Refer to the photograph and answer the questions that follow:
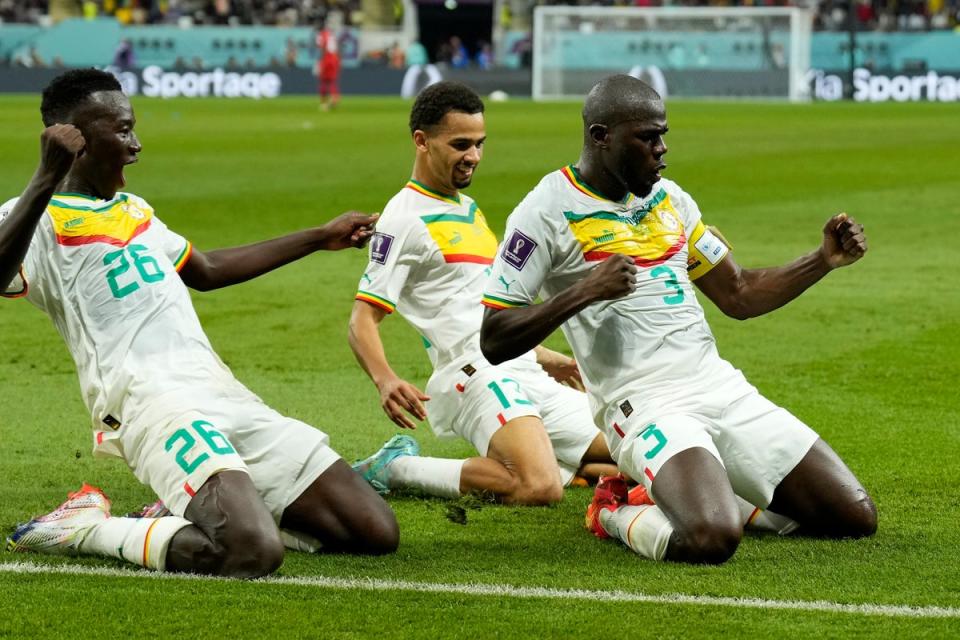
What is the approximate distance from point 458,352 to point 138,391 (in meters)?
1.84

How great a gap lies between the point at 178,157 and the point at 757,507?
20414 millimetres

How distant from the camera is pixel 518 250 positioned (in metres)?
6.23

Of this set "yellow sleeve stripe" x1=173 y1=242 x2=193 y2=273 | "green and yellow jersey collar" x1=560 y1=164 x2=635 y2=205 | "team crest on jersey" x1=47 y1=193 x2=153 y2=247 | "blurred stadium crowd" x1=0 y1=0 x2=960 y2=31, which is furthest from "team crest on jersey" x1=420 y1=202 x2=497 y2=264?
"blurred stadium crowd" x1=0 y1=0 x2=960 y2=31

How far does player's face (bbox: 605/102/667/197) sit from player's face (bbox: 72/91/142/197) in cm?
184

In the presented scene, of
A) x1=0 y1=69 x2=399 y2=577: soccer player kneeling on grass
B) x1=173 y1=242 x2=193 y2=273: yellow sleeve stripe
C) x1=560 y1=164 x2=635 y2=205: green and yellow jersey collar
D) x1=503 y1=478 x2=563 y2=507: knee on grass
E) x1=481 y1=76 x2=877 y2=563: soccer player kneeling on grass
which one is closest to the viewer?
x1=0 y1=69 x2=399 y2=577: soccer player kneeling on grass

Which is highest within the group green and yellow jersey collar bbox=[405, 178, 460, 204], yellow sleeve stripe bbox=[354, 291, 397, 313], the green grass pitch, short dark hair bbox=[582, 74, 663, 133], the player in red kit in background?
short dark hair bbox=[582, 74, 663, 133]

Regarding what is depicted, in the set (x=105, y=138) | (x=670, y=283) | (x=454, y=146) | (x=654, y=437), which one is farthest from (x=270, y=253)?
(x=654, y=437)

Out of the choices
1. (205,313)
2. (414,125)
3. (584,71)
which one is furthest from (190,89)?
(414,125)

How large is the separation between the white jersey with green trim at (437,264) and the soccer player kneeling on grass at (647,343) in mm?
904

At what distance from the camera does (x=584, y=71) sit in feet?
149

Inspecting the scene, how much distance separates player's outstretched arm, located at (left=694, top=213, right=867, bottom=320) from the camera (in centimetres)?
645

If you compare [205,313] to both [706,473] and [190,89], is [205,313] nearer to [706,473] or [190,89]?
[706,473]

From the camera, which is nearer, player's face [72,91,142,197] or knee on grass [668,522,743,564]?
knee on grass [668,522,743,564]

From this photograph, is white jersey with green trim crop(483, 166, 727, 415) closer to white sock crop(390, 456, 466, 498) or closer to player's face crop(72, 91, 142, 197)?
white sock crop(390, 456, 466, 498)
